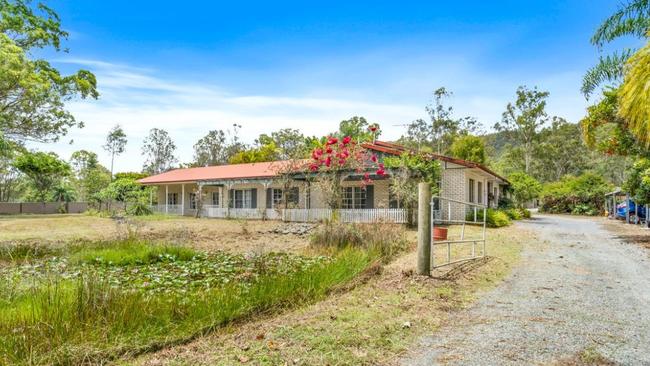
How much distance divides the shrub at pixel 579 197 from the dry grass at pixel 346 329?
3049cm

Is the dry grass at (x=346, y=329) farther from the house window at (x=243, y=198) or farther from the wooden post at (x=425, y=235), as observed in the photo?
the house window at (x=243, y=198)

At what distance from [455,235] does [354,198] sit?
835 cm

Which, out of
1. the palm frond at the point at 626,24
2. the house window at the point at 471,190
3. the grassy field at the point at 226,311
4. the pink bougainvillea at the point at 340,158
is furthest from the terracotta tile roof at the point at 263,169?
the grassy field at the point at 226,311

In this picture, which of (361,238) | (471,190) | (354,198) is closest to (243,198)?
(354,198)

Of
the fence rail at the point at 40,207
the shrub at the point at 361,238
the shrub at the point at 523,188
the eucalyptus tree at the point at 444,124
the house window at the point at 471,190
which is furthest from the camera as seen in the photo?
the eucalyptus tree at the point at 444,124

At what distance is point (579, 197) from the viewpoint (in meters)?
32.2

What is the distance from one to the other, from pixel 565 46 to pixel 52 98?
22453mm

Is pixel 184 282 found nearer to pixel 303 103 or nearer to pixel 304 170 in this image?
pixel 304 170

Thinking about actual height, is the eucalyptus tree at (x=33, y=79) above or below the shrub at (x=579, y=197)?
above

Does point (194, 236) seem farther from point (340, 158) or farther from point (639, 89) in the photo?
point (639, 89)

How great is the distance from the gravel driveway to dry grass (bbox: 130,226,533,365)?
273 millimetres

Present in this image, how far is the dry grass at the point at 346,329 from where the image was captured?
3355mm

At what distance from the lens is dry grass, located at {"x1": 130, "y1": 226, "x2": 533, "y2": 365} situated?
336 centimetres

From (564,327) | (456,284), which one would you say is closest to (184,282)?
(456,284)
